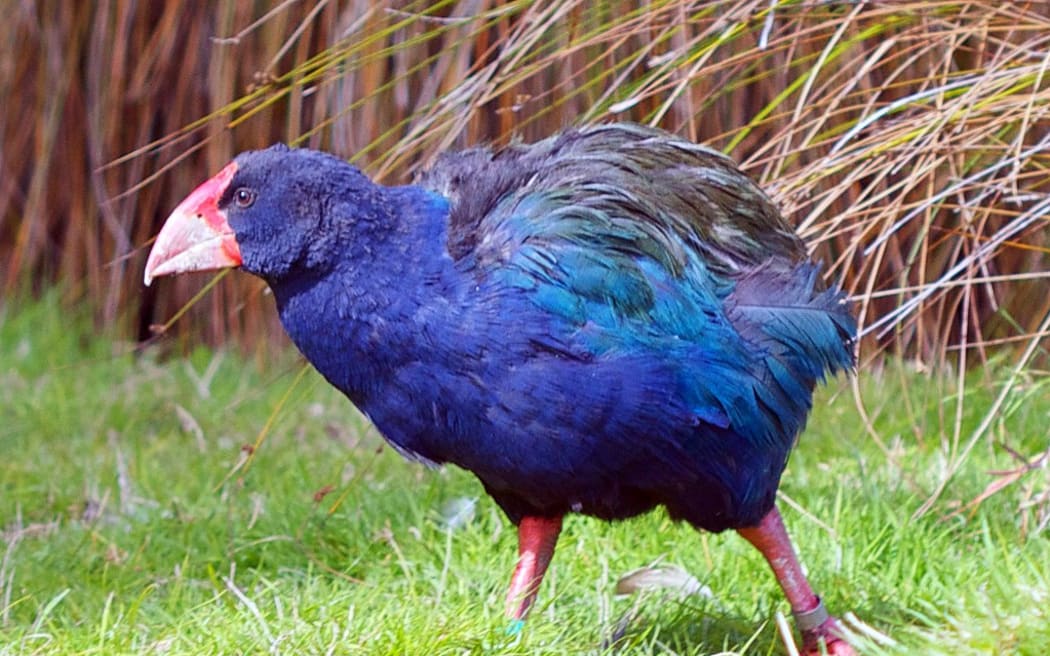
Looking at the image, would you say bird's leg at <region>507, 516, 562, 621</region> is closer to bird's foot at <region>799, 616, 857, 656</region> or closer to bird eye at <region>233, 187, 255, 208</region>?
bird's foot at <region>799, 616, 857, 656</region>

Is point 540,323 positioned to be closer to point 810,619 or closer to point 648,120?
point 810,619

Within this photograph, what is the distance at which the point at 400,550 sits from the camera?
2.20 metres

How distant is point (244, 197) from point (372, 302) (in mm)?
189

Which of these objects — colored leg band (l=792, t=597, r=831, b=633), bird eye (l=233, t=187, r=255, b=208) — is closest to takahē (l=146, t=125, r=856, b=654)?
bird eye (l=233, t=187, r=255, b=208)

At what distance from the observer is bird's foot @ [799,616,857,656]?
1825mm

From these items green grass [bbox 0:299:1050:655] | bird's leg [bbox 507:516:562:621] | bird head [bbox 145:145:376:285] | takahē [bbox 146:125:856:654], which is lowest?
green grass [bbox 0:299:1050:655]

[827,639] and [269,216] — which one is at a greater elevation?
[269,216]

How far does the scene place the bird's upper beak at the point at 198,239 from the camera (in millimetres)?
1645

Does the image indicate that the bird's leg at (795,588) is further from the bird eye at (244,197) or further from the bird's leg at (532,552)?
the bird eye at (244,197)

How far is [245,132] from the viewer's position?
11.4ft

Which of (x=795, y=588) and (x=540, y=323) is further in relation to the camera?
(x=795, y=588)

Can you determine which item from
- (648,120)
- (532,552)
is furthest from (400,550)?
(648,120)

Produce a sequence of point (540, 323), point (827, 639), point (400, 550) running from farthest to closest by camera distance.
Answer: point (400, 550), point (827, 639), point (540, 323)

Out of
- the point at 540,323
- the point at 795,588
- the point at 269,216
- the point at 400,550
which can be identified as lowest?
the point at 400,550
